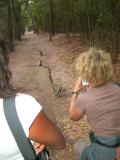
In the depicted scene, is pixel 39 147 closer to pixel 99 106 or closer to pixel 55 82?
pixel 99 106

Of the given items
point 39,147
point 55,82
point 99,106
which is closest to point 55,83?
point 55,82

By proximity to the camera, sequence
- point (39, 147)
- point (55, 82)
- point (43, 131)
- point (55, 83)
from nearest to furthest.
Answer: point (43, 131)
point (39, 147)
point (55, 83)
point (55, 82)

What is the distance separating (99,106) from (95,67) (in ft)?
1.35

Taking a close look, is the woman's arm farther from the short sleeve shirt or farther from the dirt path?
the dirt path

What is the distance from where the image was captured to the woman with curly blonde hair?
3832 millimetres

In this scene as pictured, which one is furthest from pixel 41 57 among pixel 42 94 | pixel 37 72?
pixel 42 94

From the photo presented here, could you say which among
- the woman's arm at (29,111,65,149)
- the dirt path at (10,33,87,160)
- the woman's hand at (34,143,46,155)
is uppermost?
the woman's arm at (29,111,65,149)

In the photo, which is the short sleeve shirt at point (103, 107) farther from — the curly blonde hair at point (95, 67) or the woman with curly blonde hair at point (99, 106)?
the curly blonde hair at point (95, 67)

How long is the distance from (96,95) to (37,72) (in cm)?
1406

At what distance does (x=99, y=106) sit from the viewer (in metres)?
3.83

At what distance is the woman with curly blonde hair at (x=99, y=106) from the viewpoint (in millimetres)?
3832

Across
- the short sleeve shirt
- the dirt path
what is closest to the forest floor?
the dirt path

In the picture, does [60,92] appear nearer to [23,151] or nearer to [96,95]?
[96,95]

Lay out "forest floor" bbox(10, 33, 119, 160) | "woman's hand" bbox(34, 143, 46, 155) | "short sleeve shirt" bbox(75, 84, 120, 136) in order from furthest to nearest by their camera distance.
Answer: "forest floor" bbox(10, 33, 119, 160)
"short sleeve shirt" bbox(75, 84, 120, 136)
"woman's hand" bbox(34, 143, 46, 155)
